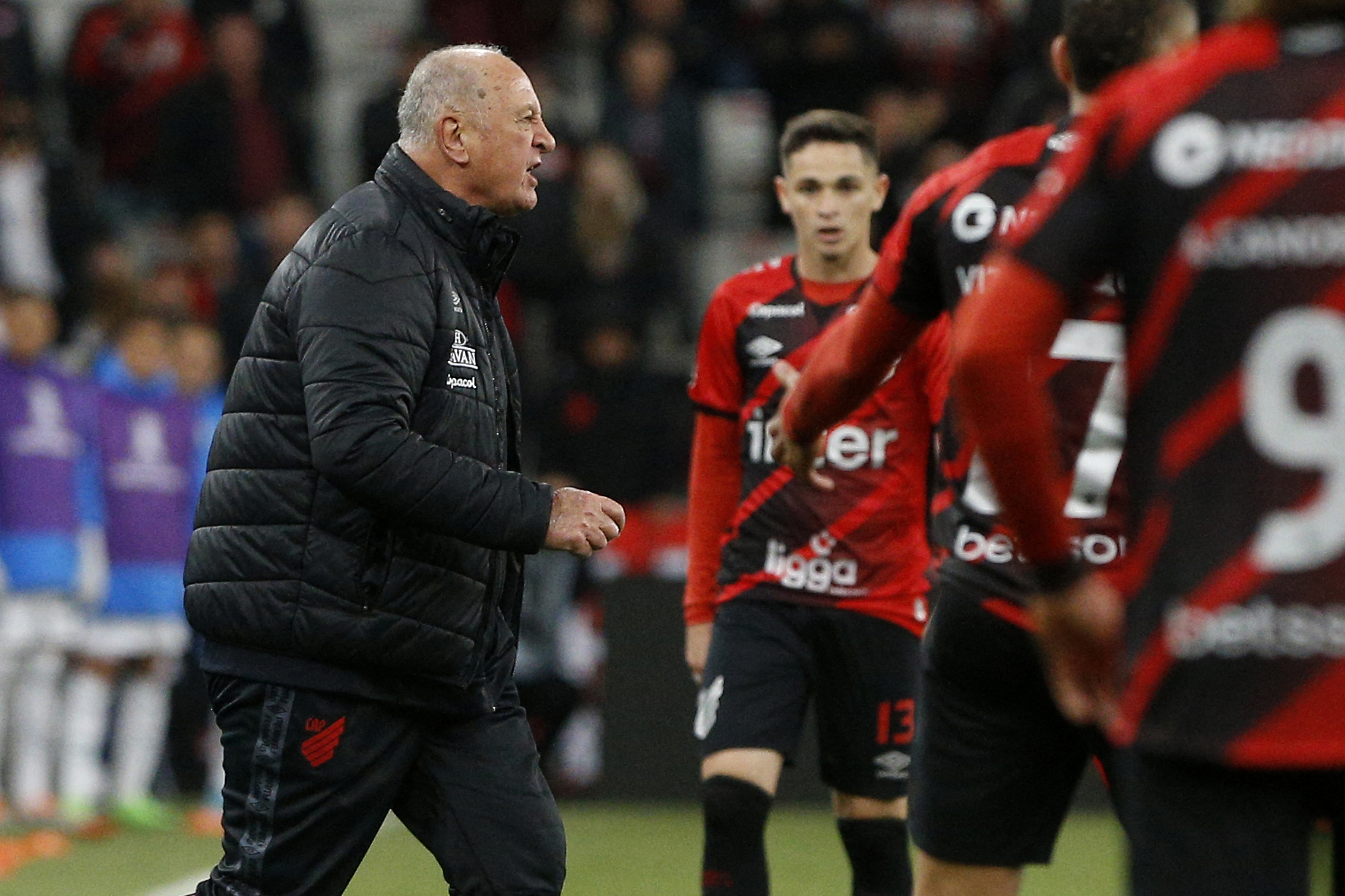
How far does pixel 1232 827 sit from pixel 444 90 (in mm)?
2695

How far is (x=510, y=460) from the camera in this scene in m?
4.67

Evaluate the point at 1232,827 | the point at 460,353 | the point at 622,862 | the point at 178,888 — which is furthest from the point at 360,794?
the point at 622,862

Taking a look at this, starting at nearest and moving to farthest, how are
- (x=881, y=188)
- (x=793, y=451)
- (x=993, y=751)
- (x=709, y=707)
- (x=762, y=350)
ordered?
1. (x=993, y=751)
2. (x=793, y=451)
3. (x=709, y=707)
4. (x=762, y=350)
5. (x=881, y=188)

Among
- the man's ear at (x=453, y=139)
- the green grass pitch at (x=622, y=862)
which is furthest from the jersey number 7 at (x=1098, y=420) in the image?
the green grass pitch at (x=622, y=862)

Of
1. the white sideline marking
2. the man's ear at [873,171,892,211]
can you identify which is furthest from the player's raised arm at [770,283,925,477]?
the white sideline marking

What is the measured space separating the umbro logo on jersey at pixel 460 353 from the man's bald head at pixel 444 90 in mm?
508

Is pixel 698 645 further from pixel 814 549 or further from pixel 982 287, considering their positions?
pixel 982 287

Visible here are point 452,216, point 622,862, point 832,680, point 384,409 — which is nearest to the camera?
point 384,409

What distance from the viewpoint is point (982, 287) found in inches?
140

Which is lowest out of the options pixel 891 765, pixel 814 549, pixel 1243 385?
pixel 891 765

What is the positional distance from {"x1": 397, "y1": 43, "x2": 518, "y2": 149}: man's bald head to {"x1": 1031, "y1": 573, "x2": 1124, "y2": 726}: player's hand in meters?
2.25

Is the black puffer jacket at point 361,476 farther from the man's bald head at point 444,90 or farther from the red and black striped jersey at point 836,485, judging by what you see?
the red and black striped jersey at point 836,485

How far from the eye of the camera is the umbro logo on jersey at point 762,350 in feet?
19.7

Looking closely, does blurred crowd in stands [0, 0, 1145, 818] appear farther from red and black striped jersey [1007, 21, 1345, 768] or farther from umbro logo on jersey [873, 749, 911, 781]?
red and black striped jersey [1007, 21, 1345, 768]
